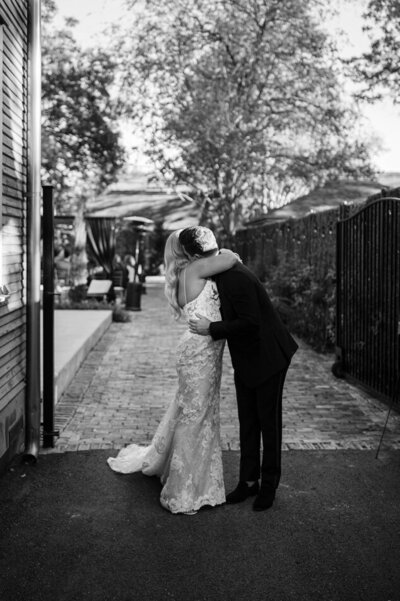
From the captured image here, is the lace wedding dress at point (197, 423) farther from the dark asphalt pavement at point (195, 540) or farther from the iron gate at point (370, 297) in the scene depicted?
the iron gate at point (370, 297)

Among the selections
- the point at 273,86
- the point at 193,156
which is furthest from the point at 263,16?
the point at 193,156

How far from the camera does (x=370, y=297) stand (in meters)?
8.80

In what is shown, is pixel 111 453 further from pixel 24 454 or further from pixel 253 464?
pixel 253 464

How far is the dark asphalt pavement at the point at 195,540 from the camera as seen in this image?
3686 millimetres

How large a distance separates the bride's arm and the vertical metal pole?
191 centimetres

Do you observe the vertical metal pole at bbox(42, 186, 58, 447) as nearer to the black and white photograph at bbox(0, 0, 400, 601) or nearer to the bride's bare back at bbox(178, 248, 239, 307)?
the black and white photograph at bbox(0, 0, 400, 601)

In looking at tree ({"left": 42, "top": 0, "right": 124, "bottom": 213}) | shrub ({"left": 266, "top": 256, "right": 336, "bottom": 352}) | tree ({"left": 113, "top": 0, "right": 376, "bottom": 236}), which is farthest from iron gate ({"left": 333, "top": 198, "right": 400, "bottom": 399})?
tree ({"left": 42, "top": 0, "right": 124, "bottom": 213})

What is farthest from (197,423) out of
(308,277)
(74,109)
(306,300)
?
(74,109)

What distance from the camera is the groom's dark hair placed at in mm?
4875

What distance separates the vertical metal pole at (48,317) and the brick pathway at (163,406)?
0.74 feet

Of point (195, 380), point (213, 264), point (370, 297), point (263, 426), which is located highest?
point (213, 264)

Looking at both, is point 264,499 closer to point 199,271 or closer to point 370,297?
point 199,271

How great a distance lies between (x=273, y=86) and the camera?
27109mm

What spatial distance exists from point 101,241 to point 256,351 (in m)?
22.6
